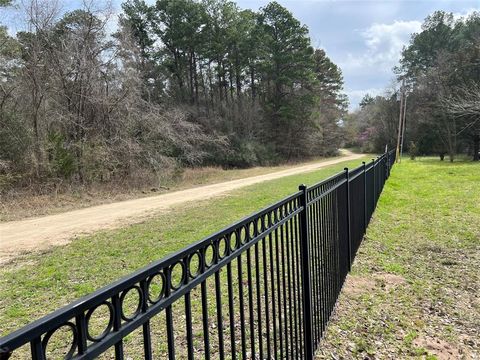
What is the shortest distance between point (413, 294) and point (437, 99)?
121ft

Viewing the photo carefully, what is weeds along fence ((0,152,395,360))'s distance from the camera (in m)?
1.03

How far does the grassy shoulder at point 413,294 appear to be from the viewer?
3348 mm

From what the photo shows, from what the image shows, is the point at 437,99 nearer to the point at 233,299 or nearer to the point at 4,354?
the point at 233,299

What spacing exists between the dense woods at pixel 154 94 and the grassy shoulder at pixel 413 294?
455 inches

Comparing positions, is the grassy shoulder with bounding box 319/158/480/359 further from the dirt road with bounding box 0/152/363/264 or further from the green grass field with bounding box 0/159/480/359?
the dirt road with bounding box 0/152/363/264

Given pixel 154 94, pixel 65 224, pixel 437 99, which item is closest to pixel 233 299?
pixel 65 224

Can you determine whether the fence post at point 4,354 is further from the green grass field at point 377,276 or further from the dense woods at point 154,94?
the dense woods at point 154,94

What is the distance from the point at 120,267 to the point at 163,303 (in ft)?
15.0

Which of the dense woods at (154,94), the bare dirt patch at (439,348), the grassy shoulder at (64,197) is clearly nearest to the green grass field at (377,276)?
the bare dirt patch at (439,348)

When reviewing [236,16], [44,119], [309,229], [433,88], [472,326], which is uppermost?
[236,16]

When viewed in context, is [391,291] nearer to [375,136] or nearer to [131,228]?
[131,228]

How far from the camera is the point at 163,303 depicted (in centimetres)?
126

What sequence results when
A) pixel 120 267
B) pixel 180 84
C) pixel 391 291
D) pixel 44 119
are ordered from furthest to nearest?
pixel 180 84, pixel 44 119, pixel 120 267, pixel 391 291

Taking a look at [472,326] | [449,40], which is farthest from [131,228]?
[449,40]
